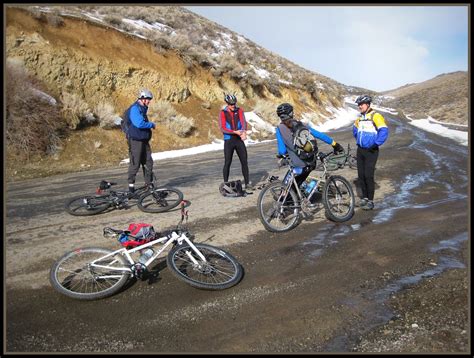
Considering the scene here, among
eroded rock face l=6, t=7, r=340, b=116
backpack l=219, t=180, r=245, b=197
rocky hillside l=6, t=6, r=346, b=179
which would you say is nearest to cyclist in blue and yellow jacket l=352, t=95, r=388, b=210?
backpack l=219, t=180, r=245, b=197

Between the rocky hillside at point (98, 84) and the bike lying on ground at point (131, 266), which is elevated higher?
the rocky hillside at point (98, 84)

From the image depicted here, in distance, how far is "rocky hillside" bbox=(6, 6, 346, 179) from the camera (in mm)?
15062

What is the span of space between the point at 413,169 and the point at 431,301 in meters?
8.49

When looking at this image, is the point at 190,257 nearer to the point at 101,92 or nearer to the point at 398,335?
the point at 398,335

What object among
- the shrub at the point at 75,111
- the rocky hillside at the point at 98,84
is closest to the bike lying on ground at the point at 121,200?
the rocky hillside at the point at 98,84

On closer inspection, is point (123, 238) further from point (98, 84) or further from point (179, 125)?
point (98, 84)

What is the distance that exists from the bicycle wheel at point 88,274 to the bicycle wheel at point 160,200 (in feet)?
9.67

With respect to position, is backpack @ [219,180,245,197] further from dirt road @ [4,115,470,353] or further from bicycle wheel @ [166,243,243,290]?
bicycle wheel @ [166,243,243,290]

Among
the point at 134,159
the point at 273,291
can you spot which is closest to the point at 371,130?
the point at 273,291

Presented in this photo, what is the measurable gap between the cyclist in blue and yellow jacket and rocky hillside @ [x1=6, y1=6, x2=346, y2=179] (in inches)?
423

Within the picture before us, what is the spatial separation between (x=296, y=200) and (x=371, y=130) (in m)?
2.07

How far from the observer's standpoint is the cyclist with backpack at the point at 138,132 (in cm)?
762

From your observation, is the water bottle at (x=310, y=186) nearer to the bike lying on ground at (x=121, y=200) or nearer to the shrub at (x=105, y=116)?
the bike lying on ground at (x=121, y=200)

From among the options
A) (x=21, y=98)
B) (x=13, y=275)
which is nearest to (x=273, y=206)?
(x=13, y=275)
